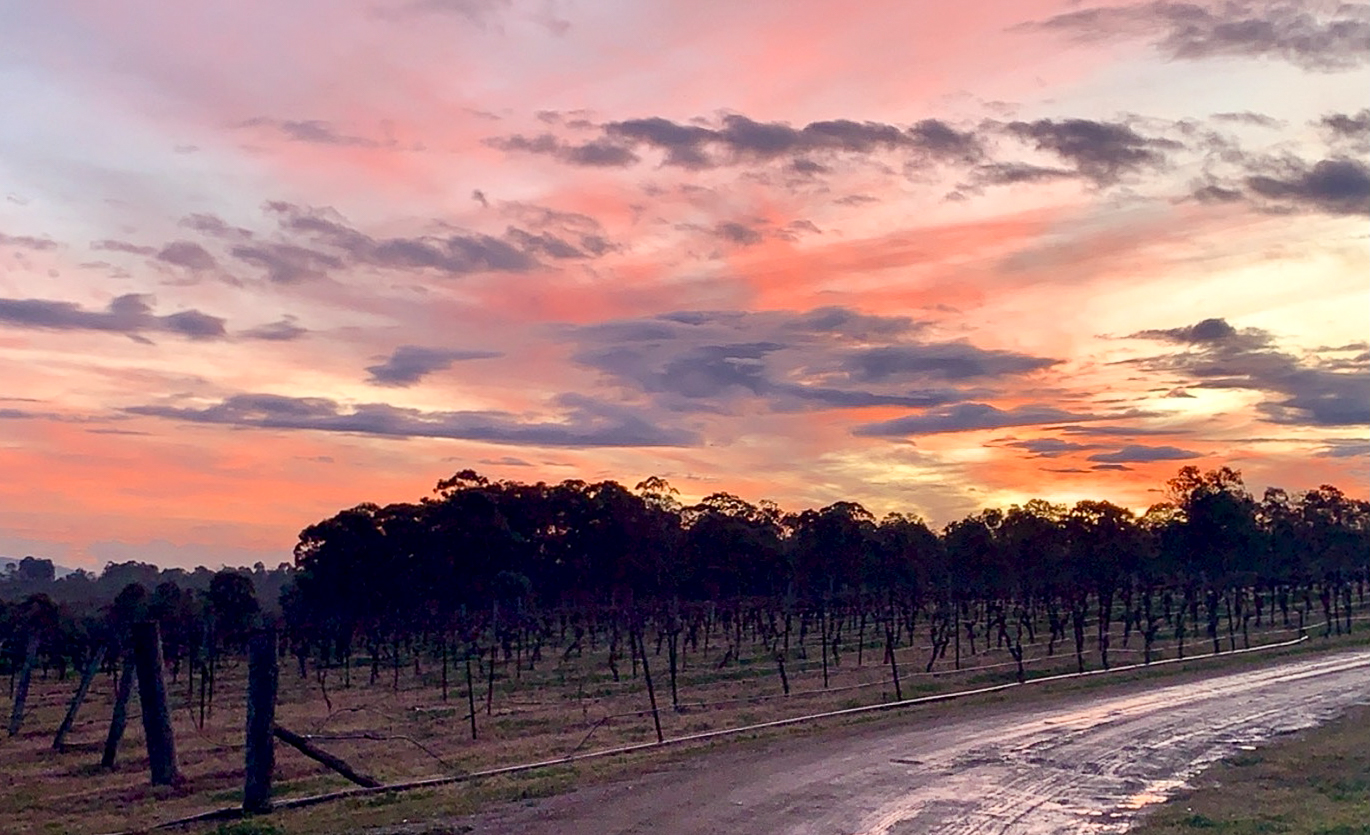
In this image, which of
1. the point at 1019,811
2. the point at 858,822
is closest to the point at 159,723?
the point at 858,822

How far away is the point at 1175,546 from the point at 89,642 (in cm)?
6793

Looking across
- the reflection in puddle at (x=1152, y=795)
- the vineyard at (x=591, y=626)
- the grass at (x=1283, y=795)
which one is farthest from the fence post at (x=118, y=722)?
the grass at (x=1283, y=795)

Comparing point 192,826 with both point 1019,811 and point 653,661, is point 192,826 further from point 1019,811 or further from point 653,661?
point 653,661

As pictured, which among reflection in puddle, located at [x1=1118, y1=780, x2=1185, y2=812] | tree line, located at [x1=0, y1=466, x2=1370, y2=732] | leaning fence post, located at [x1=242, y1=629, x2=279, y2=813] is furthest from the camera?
tree line, located at [x1=0, y1=466, x2=1370, y2=732]

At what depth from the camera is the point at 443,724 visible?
25469 mm

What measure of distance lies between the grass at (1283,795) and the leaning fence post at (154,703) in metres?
12.7

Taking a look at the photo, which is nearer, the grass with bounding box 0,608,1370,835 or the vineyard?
the grass with bounding box 0,608,1370,835

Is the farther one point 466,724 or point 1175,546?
point 1175,546

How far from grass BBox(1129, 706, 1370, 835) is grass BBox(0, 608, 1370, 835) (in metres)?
6.24

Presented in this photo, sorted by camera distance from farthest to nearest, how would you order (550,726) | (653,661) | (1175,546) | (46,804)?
(1175,546) → (653,661) → (550,726) → (46,804)

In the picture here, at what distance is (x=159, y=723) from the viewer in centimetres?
1712

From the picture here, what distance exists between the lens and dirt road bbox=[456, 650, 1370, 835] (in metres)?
11.9

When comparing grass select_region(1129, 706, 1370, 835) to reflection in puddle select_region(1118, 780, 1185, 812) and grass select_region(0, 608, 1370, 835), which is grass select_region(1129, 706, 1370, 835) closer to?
reflection in puddle select_region(1118, 780, 1185, 812)

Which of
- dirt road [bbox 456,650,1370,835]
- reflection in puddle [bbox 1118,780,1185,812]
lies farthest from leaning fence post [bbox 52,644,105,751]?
reflection in puddle [bbox 1118,780,1185,812]
